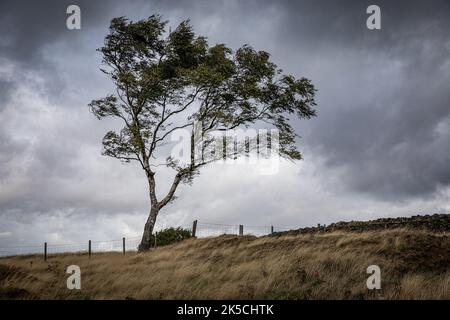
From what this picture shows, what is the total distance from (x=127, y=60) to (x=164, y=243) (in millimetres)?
13128

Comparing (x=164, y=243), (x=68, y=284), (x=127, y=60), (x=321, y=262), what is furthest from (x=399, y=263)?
(x=127, y=60)

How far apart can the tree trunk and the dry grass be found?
8647mm

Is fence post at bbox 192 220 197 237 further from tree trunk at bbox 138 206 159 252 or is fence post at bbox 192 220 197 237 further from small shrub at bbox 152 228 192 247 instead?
tree trunk at bbox 138 206 159 252

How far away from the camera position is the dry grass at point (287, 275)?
11195mm

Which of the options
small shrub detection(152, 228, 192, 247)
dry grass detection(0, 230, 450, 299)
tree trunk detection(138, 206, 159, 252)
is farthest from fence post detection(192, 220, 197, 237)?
dry grass detection(0, 230, 450, 299)

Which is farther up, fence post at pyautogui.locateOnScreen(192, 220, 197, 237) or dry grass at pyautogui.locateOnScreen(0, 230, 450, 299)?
fence post at pyautogui.locateOnScreen(192, 220, 197, 237)

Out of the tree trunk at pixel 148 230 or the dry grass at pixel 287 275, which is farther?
the tree trunk at pixel 148 230

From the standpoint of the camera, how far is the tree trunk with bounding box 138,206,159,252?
89.2 feet

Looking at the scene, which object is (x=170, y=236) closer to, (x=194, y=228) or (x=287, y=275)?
(x=194, y=228)

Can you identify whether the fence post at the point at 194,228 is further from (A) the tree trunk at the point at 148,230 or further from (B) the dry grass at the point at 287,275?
(B) the dry grass at the point at 287,275

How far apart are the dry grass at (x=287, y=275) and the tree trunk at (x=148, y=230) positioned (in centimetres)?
865

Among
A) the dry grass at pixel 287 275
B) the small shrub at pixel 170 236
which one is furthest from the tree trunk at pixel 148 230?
the dry grass at pixel 287 275

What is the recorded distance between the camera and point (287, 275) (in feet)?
42.3

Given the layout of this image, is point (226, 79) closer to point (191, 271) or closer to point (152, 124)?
point (152, 124)
